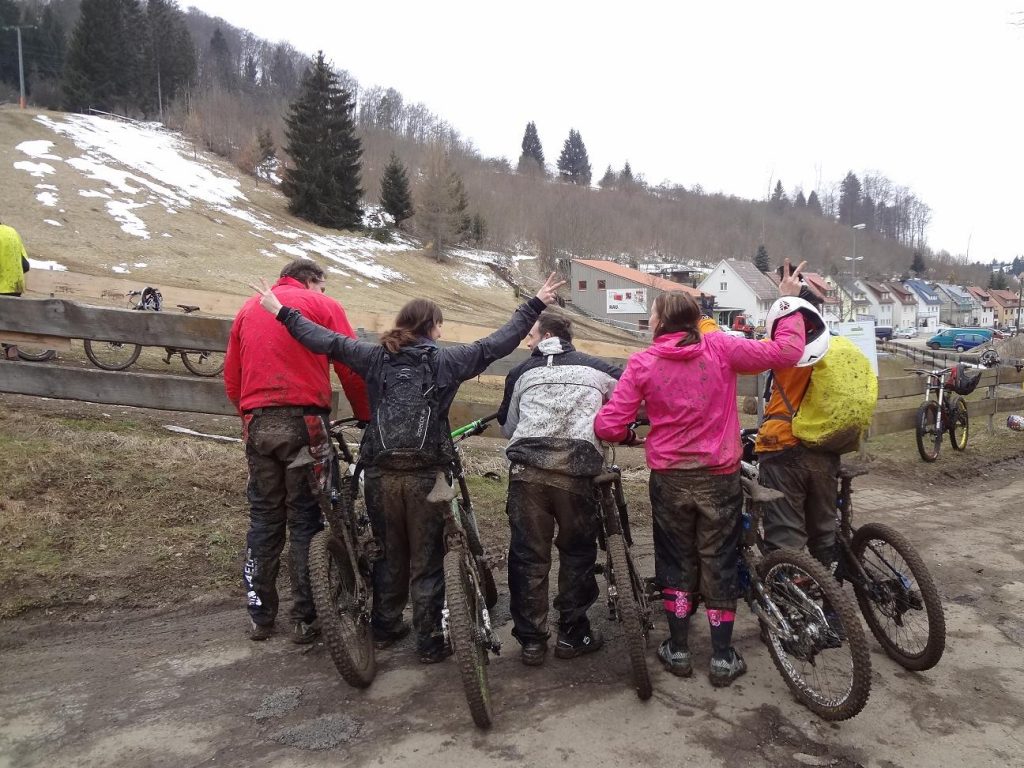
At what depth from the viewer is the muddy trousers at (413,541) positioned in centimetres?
354

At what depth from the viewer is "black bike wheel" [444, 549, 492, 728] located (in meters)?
2.99

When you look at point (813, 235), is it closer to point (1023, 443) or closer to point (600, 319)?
point (600, 319)

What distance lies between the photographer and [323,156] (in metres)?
55.6

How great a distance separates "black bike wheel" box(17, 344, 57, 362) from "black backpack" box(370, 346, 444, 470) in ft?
22.3

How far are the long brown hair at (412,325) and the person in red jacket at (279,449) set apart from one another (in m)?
0.58

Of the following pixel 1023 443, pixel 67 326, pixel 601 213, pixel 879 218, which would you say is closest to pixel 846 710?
pixel 67 326

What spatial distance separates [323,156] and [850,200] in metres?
A: 109

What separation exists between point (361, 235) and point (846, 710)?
55895mm

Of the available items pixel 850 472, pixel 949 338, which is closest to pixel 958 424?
pixel 850 472

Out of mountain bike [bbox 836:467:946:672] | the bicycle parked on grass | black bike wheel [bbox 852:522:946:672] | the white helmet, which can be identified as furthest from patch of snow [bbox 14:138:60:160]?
black bike wheel [bbox 852:522:946:672]

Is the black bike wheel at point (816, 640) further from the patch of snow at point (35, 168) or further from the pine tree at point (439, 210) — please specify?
the pine tree at point (439, 210)

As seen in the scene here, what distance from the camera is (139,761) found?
2.82 meters

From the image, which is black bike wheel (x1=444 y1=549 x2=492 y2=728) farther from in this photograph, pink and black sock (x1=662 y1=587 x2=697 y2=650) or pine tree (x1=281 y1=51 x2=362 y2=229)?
pine tree (x1=281 y1=51 x2=362 y2=229)

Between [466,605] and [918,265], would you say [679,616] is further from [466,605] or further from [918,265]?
[918,265]
